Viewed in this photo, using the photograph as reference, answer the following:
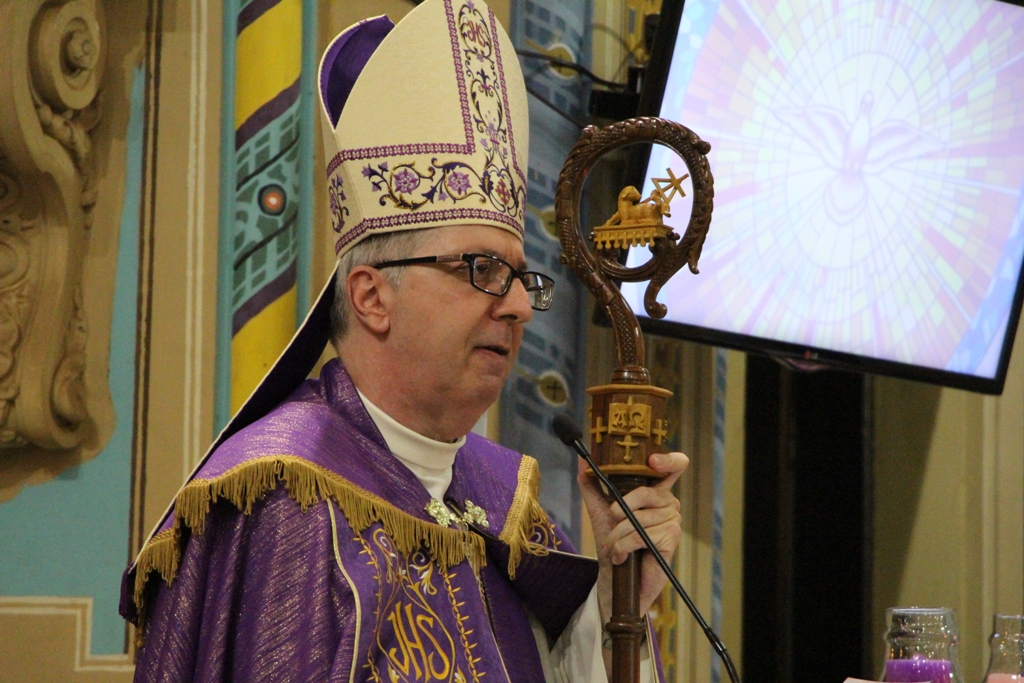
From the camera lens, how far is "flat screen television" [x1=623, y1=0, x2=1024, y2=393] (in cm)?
339

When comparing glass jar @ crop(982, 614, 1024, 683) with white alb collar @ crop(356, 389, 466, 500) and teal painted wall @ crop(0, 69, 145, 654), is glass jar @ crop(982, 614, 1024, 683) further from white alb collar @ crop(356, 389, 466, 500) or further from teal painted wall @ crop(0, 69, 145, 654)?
teal painted wall @ crop(0, 69, 145, 654)

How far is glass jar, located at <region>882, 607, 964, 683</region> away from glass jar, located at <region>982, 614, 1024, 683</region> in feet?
0.22

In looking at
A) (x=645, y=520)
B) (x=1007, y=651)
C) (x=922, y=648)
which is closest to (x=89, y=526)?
(x=645, y=520)

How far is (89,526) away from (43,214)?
0.72m

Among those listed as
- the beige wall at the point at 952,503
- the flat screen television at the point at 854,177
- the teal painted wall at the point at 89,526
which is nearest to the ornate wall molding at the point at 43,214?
the teal painted wall at the point at 89,526

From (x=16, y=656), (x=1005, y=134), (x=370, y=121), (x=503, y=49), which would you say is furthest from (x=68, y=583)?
(x=1005, y=134)

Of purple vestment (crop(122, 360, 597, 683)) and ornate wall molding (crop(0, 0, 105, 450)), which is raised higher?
ornate wall molding (crop(0, 0, 105, 450))

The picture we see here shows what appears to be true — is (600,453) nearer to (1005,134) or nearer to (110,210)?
(110,210)

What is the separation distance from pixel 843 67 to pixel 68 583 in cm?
250

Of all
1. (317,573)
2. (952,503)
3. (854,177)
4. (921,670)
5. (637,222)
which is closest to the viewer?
(317,573)

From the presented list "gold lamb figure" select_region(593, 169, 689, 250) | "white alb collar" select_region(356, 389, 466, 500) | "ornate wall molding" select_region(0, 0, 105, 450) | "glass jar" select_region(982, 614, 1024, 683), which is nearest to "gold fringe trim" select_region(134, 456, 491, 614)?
"white alb collar" select_region(356, 389, 466, 500)

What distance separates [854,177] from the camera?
12.1 feet

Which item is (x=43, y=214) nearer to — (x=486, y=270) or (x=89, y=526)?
(x=89, y=526)

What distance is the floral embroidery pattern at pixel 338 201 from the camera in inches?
93.7
